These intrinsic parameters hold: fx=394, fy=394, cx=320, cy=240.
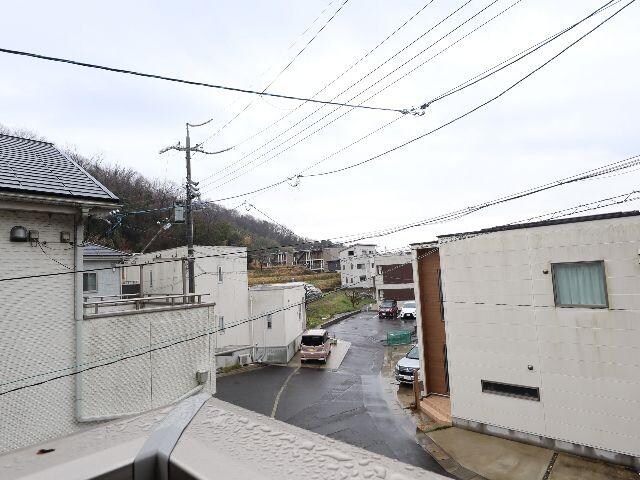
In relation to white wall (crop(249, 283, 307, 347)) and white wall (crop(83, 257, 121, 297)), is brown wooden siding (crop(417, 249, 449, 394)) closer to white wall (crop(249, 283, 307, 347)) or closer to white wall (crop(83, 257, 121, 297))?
white wall (crop(249, 283, 307, 347))

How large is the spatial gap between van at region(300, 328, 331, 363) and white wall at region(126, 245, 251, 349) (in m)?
3.28

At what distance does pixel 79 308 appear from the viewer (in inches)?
343

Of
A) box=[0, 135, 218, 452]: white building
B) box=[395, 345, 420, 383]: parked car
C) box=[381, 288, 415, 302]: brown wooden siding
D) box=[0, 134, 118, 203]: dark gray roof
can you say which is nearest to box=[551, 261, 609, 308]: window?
box=[395, 345, 420, 383]: parked car

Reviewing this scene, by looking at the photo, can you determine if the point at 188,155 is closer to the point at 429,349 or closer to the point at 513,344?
the point at 429,349

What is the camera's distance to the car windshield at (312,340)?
21672mm

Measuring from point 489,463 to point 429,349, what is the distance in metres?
5.34

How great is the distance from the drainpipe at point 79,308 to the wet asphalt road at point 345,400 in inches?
225

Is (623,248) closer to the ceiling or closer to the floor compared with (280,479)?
closer to the ceiling

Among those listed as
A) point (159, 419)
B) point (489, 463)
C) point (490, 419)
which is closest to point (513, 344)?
point (490, 419)

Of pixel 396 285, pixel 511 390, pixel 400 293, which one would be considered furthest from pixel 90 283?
pixel 400 293

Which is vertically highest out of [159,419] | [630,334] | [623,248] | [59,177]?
[59,177]

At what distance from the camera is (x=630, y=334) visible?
9.52m

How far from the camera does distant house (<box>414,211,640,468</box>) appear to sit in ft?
31.5

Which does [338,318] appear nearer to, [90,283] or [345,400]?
[345,400]
